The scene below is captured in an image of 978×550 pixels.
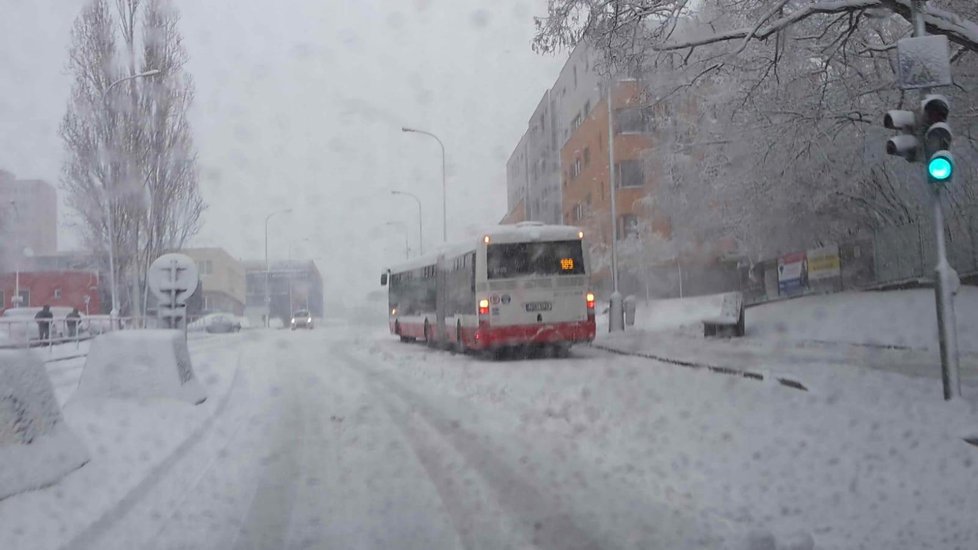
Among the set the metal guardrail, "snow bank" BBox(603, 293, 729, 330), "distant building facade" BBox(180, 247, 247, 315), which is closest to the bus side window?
the metal guardrail

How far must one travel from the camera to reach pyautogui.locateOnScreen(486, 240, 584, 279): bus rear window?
2117cm

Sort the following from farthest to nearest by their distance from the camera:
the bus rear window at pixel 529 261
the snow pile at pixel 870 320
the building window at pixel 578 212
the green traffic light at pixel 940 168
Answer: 1. the building window at pixel 578 212
2. the bus rear window at pixel 529 261
3. the snow pile at pixel 870 320
4. the green traffic light at pixel 940 168

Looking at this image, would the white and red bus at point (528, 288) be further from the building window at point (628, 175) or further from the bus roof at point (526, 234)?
the building window at point (628, 175)

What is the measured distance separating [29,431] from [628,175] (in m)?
45.1

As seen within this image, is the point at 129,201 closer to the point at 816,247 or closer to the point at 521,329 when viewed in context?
the point at 521,329

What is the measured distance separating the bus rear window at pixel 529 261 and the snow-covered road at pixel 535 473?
7495mm

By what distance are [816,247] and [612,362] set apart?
1504 cm

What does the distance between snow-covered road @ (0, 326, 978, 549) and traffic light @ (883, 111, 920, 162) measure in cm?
280

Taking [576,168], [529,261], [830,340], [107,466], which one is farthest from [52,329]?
[576,168]

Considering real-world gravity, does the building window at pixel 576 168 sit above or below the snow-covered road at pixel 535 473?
above

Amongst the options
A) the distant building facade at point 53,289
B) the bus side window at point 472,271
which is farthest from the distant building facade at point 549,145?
the bus side window at point 472,271

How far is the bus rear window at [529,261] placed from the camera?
834 inches

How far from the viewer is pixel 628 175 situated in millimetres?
50281

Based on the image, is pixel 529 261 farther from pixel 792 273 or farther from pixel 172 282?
pixel 792 273
